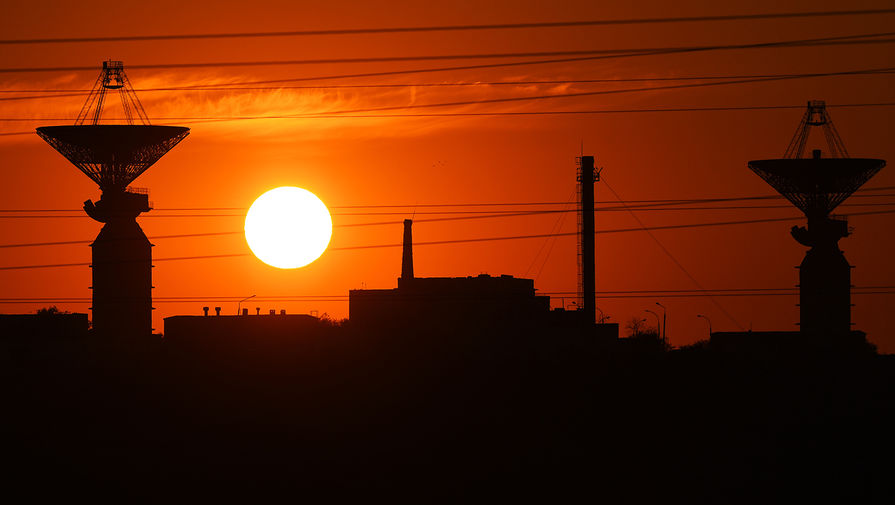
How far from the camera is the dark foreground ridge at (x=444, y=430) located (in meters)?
47.4

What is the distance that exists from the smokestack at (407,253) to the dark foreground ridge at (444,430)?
2108 inches

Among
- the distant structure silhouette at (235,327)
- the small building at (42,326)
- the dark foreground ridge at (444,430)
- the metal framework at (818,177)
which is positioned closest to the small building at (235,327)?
the distant structure silhouette at (235,327)

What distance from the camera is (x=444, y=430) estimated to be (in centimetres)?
5403

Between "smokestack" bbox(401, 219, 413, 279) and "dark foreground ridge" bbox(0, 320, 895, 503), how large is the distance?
53.5m

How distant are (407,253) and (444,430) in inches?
2989

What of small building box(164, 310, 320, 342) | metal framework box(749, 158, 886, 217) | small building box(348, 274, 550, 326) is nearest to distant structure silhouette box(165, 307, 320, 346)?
small building box(164, 310, 320, 342)

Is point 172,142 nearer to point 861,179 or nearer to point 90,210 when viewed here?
point 90,210

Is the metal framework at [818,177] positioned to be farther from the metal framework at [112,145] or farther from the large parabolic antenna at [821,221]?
the metal framework at [112,145]

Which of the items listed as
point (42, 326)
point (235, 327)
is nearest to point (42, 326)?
point (42, 326)

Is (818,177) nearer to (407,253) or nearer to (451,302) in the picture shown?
(451,302)

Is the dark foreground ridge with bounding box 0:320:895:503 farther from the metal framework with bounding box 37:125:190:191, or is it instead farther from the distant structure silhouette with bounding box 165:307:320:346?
the metal framework with bounding box 37:125:190:191

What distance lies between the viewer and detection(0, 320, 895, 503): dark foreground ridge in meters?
47.4

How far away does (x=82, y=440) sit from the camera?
52.3 metres

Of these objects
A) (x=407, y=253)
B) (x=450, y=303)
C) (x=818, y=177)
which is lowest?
(x=450, y=303)
